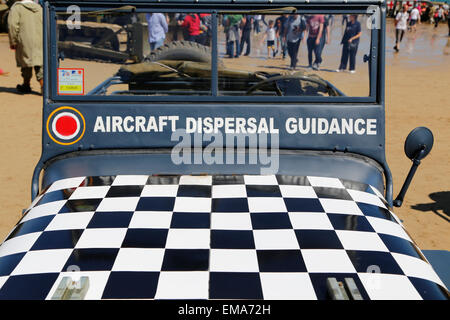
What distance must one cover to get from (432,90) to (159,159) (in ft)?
32.2

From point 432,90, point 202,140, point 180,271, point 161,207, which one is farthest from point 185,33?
point 432,90

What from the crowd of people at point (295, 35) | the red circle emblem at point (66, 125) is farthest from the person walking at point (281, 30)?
the red circle emblem at point (66, 125)

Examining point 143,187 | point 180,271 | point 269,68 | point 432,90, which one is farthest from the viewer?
point 432,90

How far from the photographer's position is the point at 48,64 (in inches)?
116

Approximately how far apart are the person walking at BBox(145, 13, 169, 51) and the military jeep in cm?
2

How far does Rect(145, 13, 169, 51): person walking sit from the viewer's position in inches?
122

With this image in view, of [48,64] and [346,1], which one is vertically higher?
[346,1]

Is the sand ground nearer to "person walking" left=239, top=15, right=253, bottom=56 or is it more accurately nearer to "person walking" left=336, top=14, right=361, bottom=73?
"person walking" left=336, top=14, right=361, bottom=73

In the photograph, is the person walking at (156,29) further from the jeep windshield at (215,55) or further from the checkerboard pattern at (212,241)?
the checkerboard pattern at (212,241)

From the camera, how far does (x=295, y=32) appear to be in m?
3.01

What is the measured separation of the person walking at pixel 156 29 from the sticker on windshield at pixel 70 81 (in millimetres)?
481

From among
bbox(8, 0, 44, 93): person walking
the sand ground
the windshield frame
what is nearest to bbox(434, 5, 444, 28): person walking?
the sand ground

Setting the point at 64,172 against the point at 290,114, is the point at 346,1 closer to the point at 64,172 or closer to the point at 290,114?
the point at 290,114

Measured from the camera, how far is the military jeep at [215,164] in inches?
74.2
